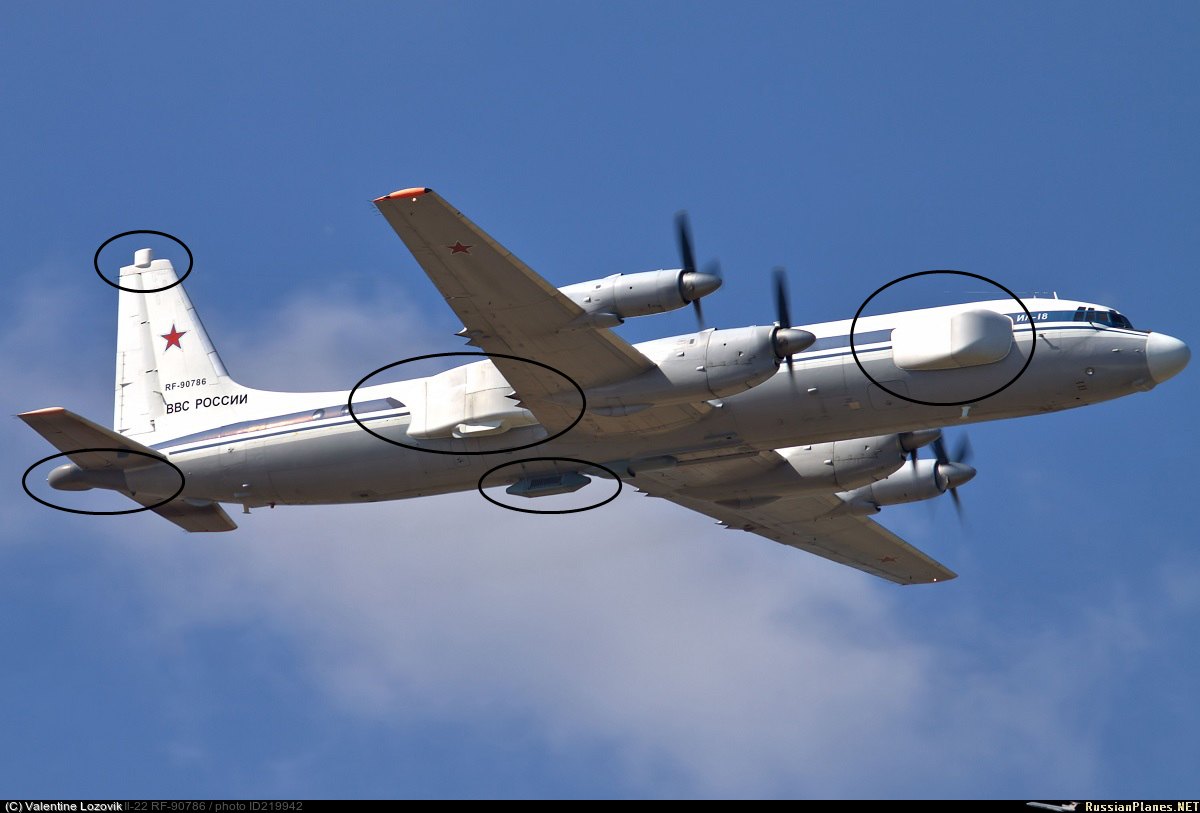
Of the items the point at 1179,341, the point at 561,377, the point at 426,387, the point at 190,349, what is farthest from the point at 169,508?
the point at 1179,341

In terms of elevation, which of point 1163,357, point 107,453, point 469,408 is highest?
point 107,453

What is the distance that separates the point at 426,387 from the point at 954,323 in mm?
13169

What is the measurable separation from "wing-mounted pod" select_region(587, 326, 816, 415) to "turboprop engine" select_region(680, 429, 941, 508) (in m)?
5.57

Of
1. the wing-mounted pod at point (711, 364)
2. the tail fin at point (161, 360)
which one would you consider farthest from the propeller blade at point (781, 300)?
the tail fin at point (161, 360)

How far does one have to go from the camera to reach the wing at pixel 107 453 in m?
37.5

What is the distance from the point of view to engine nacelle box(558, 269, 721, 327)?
107 feet

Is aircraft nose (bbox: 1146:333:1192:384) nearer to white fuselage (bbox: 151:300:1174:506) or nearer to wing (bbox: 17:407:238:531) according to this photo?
white fuselage (bbox: 151:300:1174:506)

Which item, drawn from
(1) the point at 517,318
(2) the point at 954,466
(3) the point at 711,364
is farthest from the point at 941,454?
(1) the point at 517,318

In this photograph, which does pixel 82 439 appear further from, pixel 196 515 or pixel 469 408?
pixel 469 408

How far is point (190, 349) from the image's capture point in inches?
1768

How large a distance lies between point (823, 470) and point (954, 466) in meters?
4.61

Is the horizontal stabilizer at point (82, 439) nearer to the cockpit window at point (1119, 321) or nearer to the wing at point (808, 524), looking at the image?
the wing at point (808, 524)

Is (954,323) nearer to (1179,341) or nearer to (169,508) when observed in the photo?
(1179,341)

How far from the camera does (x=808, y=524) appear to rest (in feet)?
146
